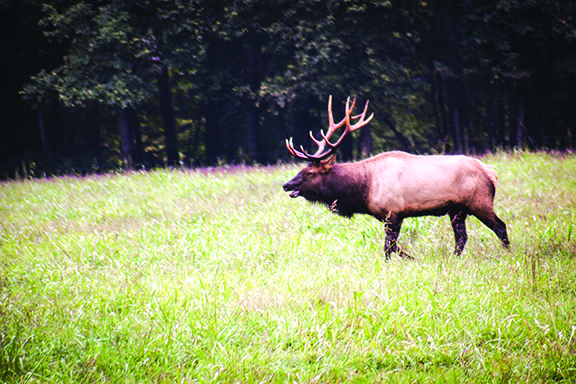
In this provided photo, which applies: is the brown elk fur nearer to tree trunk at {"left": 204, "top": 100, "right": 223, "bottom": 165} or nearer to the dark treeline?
the dark treeline

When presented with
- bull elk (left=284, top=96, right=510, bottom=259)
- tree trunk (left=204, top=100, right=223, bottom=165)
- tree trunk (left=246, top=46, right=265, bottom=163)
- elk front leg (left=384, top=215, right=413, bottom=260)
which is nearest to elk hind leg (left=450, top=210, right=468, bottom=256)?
bull elk (left=284, top=96, right=510, bottom=259)

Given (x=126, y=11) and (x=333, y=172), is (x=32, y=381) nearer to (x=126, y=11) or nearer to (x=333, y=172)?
(x=333, y=172)

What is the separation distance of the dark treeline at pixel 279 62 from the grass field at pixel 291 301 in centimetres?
890

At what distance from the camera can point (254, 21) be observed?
56.2 ft

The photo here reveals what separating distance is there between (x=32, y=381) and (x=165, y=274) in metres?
2.20

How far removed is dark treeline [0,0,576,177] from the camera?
1614 centimetres

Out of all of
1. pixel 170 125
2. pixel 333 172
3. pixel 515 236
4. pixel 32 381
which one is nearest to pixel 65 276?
pixel 32 381

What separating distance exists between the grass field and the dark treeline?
8.90 metres

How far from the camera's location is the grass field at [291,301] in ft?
10.5

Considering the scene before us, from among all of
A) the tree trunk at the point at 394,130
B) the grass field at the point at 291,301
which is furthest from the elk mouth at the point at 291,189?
the tree trunk at the point at 394,130

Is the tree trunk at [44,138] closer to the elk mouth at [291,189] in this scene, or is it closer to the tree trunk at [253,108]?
the tree trunk at [253,108]

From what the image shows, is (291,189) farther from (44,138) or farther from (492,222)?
(44,138)

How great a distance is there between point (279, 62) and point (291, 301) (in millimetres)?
16166

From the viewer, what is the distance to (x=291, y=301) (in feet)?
13.6
